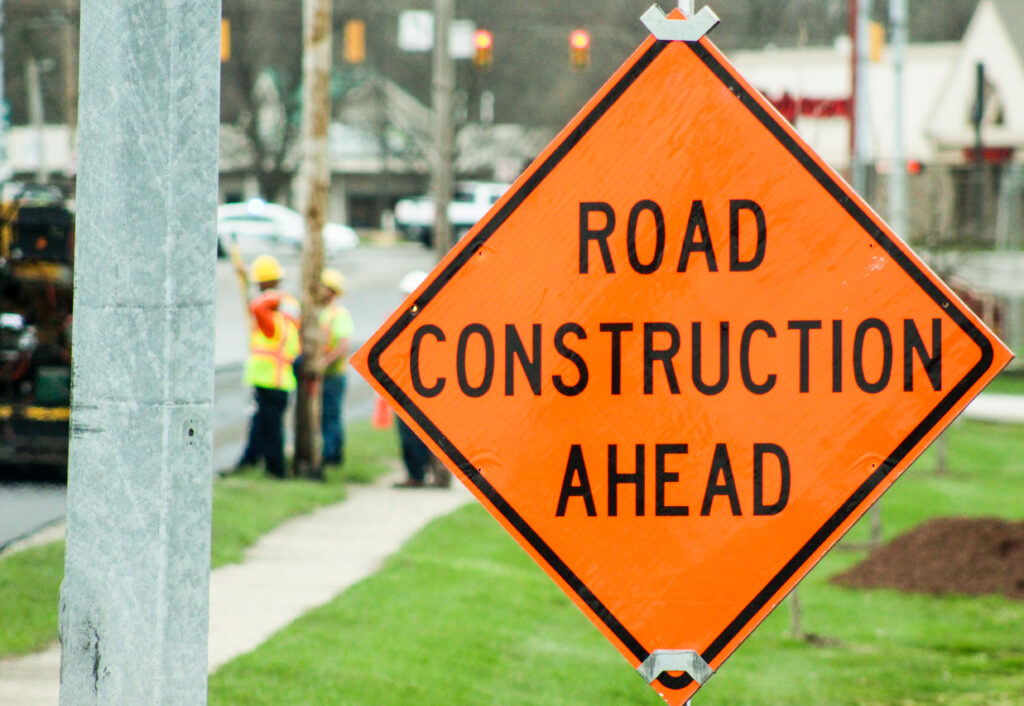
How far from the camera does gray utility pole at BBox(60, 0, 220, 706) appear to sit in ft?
10.0

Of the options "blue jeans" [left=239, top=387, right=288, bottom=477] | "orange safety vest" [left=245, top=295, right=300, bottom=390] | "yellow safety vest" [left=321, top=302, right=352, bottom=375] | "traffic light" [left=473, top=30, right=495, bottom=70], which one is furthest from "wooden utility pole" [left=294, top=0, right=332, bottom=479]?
"traffic light" [left=473, top=30, right=495, bottom=70]

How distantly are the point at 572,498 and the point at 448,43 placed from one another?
1326 centimetres

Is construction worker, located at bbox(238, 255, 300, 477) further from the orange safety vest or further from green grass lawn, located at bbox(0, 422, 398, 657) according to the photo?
green grass lawn, located at bbox(0, 422, 398, 657)

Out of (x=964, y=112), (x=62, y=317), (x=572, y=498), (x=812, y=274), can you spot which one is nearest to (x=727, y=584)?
(x=572, y=498)

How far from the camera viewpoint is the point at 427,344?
3408mm

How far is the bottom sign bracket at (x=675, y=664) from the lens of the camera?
3316 millimetres

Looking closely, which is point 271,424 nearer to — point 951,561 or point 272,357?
point 272,357

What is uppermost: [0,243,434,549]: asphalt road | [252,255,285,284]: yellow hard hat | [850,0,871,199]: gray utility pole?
[850,0,871,199]: gray utility pole

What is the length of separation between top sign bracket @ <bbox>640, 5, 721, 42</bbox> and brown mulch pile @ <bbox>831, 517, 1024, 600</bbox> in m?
6.89

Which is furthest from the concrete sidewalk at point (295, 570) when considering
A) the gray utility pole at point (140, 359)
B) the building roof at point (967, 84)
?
the building roof at point (967, 84)

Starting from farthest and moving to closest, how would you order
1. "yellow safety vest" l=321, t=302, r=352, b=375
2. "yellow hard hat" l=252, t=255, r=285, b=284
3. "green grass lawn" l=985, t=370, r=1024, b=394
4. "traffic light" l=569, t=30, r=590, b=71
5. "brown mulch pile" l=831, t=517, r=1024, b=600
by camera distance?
"green grass lawn" l=985, t=370, r=1024, b=394 → "traffic light" l=569, t=30, r=590, b=71 → "yellow safety vest" l=321, t=302, r=352, b=375 → "yellow hard hat" l=252, t=255, r=285, b=284 → "brown mulch pile" l=831, t=517, r=1024, b=600

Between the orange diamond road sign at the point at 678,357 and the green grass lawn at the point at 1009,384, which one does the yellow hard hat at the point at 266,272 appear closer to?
the orange diamond road sign at the point at 678,357

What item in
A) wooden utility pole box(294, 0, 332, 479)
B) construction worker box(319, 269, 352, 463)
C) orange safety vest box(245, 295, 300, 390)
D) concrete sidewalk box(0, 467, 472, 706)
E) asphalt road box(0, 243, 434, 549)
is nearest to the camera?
concrete sidewalk box(0, 467, 472, 706)

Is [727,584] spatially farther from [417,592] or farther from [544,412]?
[417,592]
